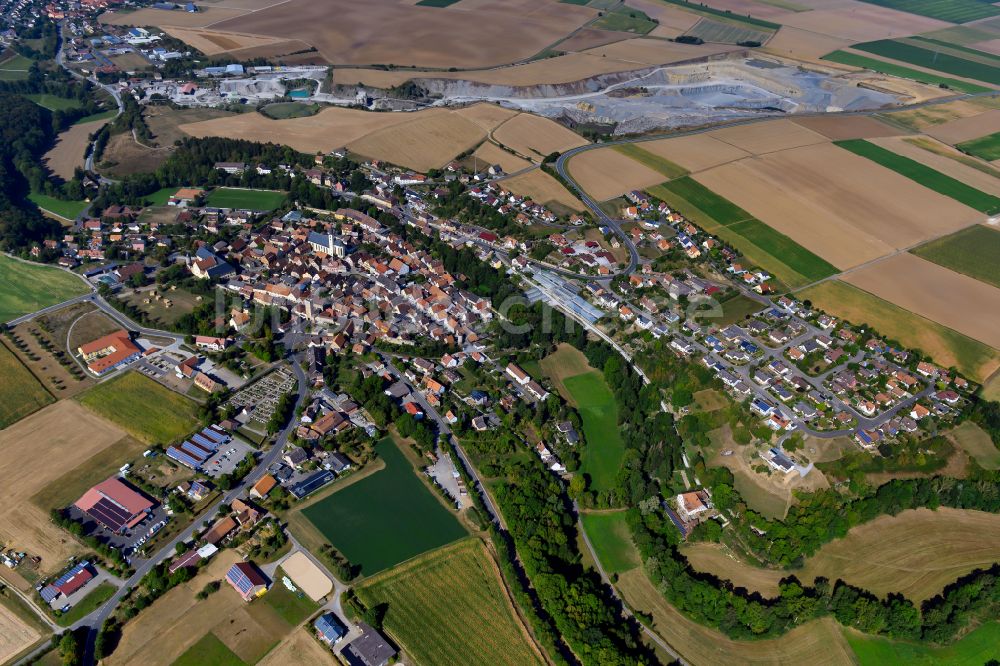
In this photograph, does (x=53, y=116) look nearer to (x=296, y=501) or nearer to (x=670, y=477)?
(x=296, y=501)

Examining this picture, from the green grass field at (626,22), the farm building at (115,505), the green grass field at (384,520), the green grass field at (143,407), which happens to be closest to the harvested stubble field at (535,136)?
the green grass field at (626,22)

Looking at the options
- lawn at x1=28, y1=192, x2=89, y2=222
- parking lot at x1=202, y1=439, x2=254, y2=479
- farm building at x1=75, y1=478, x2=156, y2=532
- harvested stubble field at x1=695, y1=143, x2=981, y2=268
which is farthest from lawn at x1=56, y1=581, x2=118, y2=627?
harvested stubble field at x1=695, y1=143, x2=981, y2=268

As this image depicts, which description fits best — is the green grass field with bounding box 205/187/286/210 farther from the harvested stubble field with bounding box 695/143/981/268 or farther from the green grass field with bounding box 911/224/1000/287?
the green grass field with bounding box 911/224/1000/287

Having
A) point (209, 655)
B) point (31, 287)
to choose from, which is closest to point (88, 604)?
point (209, 655)

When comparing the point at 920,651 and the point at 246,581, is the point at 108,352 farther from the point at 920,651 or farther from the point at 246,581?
the point at 920,651

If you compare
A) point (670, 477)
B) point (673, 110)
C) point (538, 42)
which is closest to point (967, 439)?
point (670, 477)

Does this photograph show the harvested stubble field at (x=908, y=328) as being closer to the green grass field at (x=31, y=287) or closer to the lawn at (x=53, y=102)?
the green grass field at (x=31, y=287)

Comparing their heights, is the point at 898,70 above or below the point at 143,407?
above
